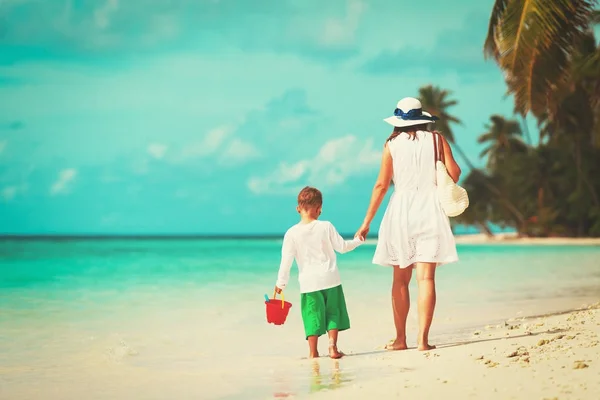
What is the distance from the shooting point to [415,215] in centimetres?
515

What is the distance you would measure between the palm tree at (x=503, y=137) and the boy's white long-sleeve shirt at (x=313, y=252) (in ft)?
155

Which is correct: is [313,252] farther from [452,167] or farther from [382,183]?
[452,167]

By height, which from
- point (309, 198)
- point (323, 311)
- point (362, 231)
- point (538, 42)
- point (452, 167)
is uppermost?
point (538, 42)

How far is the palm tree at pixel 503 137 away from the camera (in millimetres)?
50438

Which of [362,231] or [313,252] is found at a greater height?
[362,231]

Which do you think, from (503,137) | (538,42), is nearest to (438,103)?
(503,137)

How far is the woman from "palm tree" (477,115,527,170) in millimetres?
46913

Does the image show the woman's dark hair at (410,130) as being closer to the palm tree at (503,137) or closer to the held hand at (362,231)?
the held hand at (362,231)

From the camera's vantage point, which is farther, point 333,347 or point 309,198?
point 333,347

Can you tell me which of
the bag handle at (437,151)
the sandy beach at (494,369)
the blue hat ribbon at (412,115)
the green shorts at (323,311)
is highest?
the blue hat ribbon at (412,115)

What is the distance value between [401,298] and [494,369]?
3.96 feet

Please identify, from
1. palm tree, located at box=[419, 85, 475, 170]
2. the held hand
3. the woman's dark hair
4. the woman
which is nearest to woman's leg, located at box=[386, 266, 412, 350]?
the woman

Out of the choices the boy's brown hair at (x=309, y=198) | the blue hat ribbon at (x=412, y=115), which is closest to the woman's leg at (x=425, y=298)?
the boy's brown hair at (x=309, y=198)

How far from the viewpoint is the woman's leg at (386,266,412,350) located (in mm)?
5340
